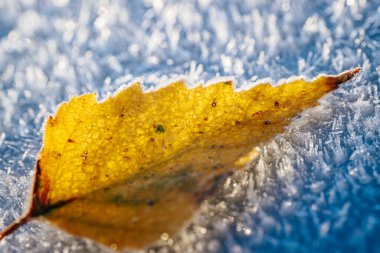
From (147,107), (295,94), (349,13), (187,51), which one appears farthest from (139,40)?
(349,13)

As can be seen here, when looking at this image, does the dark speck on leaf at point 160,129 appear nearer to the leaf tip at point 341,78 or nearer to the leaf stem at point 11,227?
the leaf stem at point 11,227

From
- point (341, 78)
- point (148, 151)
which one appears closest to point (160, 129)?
point (148, 151)

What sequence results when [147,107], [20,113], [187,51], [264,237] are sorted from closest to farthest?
1. [264,237]
2. [147,107]
3. [20,113]
4. [187,51]

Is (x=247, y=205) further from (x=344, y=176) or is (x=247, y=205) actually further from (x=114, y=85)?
(x=114, y=85)

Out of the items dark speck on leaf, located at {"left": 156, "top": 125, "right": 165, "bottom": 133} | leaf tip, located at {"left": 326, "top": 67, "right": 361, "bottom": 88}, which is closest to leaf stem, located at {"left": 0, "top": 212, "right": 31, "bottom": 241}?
dark speck on leaf, located at {"left": 156, "top": 125, "right": 165, "bottom": 133}

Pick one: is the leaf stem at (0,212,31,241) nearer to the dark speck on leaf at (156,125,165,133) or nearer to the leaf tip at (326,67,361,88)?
the dark speck on leaf at (156,125,165,133)
